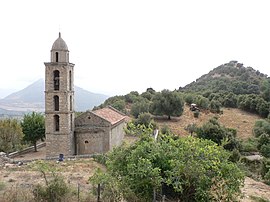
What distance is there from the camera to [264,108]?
64.9 m

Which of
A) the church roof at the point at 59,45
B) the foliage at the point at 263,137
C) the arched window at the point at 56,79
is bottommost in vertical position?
the foliage at the point at 263,137

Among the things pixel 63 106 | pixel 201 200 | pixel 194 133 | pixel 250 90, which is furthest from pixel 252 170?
pixel 250 90

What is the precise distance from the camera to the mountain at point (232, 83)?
88.2m

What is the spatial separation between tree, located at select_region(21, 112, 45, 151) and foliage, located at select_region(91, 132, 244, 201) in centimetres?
2149

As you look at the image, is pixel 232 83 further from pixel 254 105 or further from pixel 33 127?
pixel 33 127

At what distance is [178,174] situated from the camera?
1217 centimetres

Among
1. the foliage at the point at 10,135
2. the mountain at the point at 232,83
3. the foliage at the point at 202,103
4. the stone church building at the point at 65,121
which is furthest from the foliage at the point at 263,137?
A: the mountain at the point at 232,83

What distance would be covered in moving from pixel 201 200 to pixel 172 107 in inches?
1720

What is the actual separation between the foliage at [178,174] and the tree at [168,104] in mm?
41604

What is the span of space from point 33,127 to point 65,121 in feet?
18.7

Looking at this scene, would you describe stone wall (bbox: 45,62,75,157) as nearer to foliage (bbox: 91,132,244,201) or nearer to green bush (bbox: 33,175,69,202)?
foliage (bbox: 91,132,244,201)

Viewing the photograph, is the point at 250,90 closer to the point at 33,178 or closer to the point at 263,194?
the point at 263,194

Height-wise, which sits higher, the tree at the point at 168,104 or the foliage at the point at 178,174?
the tree at the point at 168,104

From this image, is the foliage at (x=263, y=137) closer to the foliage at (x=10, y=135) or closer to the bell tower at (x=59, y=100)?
the bell tower at (x=59, y=100)
